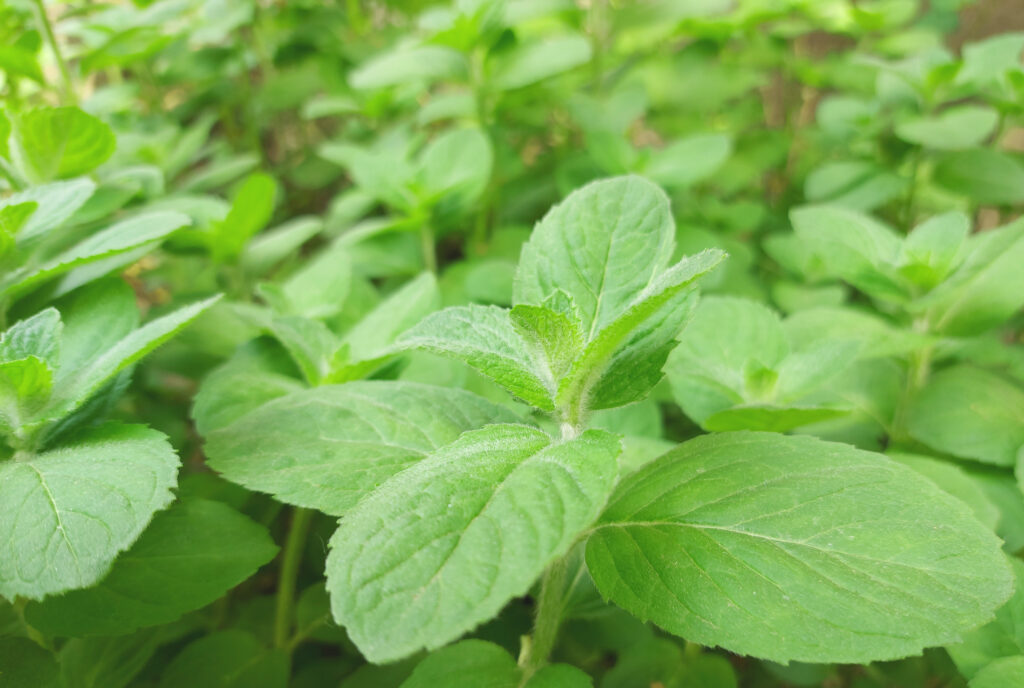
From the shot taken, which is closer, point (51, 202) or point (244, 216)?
point (51, 202)

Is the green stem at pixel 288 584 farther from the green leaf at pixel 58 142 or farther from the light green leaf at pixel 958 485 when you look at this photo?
the light green leaf at pixel 958 485

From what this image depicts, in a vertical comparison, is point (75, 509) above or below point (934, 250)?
above

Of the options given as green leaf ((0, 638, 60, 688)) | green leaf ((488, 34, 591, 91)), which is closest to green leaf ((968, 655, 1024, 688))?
green leaf ((0, 638, 60, 688))

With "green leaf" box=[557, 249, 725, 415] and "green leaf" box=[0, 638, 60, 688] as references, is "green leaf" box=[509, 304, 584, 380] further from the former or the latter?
"green leaf" box=[0, 638, 60, 688]

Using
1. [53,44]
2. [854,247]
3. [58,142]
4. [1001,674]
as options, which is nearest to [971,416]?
[854,247]

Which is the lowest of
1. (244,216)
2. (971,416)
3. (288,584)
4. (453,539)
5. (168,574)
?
(288,584)

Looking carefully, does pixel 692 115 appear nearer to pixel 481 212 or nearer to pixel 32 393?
pixel 481 212

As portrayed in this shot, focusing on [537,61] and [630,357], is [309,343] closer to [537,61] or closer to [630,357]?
[630,357]

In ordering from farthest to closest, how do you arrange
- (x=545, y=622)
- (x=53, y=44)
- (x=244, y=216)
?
(x=53, y=44) → (x=244, y=216) → (x=545, y=622)
